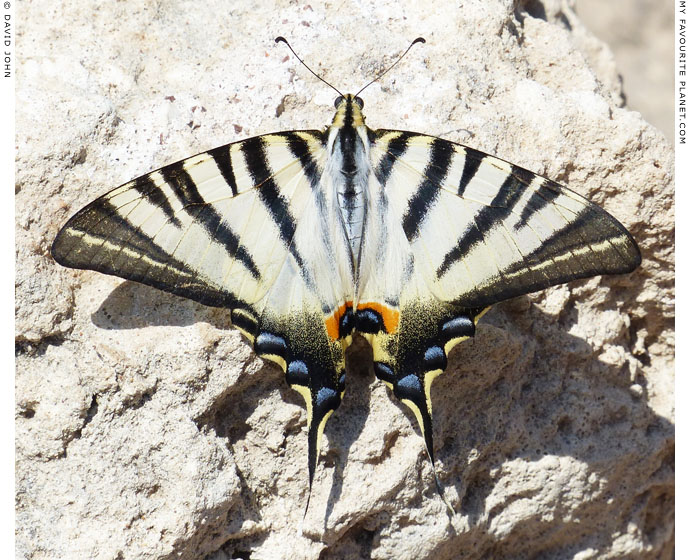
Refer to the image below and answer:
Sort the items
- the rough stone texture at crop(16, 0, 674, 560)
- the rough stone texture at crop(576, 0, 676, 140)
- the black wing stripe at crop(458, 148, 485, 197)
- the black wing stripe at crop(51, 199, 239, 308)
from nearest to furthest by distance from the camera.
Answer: the black wing stripe at crop(51, 199, 239, 308) < the black wing stripe at crop(458, 148, 485, 197) < the rough stone texture at crop(16, 0, 674, 560) < the rough stone texture at crop(576, 0, 676, 140)

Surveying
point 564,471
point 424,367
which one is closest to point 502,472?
point 564,471

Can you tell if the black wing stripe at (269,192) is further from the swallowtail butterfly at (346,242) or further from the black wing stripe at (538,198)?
the black wing stripe at (538,198)

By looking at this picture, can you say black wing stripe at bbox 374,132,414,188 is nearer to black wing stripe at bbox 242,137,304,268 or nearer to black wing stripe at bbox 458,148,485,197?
black wing stripe at bbox 458,148,485,197

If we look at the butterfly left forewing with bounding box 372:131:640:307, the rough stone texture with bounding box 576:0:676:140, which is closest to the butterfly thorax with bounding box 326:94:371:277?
the butterfly left forewing with bounding box 372:131:640:307

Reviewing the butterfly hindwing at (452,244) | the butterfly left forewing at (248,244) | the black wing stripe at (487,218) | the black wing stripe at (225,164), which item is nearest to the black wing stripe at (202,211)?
the butterfly left forewing at (248,244)

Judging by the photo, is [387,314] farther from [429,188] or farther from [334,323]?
[429,188]
